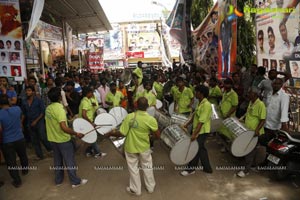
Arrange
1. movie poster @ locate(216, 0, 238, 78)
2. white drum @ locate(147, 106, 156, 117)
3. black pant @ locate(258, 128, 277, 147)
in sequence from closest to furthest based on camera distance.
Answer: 1. black pant @ locate(258, 128, 277, 147)
2. white drum @ locate(147, 106, 156, 117)
3. movie poster @ locate(216, 0, 238, 78)

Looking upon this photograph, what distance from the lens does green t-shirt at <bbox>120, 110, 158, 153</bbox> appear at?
176 inches

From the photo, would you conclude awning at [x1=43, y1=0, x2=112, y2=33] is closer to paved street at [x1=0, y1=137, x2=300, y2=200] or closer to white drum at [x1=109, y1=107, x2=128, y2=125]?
white drum at [x1=109, y1=107, x2=128, y2=125]

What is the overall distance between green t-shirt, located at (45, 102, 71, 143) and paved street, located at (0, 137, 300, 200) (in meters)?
0.94

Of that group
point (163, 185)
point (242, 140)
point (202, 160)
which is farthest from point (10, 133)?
point (242, 140)

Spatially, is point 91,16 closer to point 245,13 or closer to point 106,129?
point 245,13

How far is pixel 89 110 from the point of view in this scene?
6.21 meters

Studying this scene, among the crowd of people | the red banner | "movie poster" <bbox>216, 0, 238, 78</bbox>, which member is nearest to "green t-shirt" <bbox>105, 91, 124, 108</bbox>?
the crowd of people

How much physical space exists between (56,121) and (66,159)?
2.28 feet

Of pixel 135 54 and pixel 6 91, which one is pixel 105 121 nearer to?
pixel 6 91

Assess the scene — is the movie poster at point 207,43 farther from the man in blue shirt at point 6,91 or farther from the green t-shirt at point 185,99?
the man in blue shirt at point 6,91

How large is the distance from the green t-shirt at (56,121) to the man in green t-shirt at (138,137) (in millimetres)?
852

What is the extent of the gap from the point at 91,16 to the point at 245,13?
8.88m

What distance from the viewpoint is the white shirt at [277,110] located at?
526cm

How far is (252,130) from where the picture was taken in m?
Answer: 5.00
